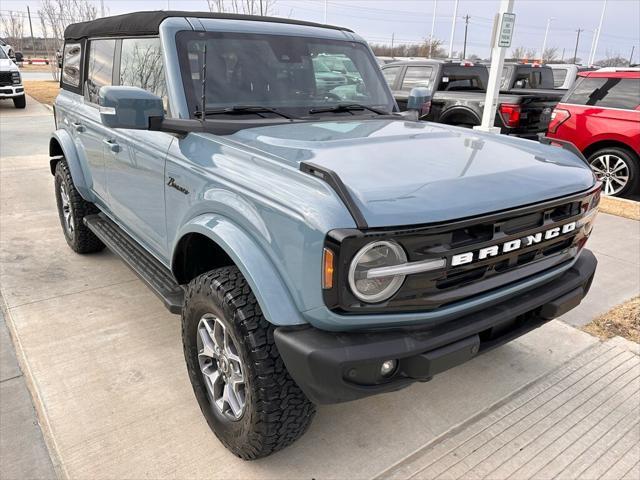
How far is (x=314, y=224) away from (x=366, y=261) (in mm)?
228

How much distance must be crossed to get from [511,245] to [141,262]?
2301 millimetres

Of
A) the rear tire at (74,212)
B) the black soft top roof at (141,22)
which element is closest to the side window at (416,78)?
the black soft top roof at (141,22)

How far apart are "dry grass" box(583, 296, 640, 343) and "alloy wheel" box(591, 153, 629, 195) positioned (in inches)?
162

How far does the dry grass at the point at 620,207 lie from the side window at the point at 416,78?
400 cm

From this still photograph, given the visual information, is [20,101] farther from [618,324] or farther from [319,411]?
[618,324]

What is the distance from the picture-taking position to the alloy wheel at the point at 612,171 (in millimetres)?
7281

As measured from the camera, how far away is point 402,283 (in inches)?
72.9

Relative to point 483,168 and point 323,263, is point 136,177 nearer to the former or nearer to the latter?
point 323,263

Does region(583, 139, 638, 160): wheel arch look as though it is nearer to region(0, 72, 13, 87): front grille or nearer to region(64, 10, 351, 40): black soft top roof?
region(64, 10, 351, 40): black soft top roof

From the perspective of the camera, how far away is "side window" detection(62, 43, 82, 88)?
4.44m

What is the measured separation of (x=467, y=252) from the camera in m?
1.93

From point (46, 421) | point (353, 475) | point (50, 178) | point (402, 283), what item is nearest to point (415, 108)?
point (402, 283)

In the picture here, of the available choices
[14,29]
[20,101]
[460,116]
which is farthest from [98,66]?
[14,29]

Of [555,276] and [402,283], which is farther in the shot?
[555,276]
